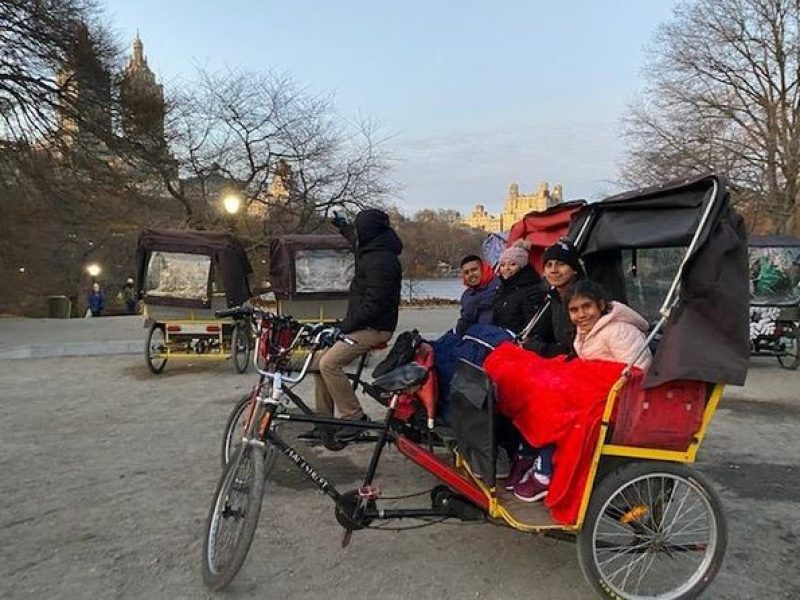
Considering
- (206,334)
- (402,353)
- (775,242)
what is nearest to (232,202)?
(206,334)

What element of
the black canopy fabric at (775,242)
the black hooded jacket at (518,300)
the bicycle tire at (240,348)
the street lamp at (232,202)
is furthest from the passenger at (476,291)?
the street lamp at (232,202)

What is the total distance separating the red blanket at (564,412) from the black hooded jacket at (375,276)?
167 centimetres

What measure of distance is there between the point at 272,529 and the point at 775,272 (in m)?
9.65

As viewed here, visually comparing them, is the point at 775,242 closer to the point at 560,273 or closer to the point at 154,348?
the point at 560,273

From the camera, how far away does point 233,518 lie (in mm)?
3459

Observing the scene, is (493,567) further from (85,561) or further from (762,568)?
(85,561)

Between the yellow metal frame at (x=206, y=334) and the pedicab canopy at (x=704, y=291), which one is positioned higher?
the pedicab canopy at (x=704, y=291)

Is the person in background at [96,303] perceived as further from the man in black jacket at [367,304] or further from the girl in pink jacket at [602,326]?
the girl in pink jacket at [602,326]

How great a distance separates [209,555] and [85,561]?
2.66 ft

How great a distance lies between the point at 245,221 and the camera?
22.8 m

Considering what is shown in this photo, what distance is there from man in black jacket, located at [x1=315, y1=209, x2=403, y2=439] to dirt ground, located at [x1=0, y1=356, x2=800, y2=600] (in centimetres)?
73

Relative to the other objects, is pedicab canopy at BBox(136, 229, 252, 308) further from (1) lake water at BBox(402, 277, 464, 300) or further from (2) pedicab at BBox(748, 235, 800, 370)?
(1) lake water at BBox(402, 277, 464, 300)

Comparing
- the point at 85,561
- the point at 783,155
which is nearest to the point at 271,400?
the point at 85,561

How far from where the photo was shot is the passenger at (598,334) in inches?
137
